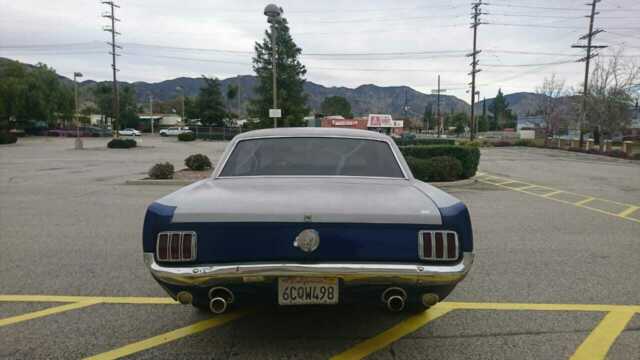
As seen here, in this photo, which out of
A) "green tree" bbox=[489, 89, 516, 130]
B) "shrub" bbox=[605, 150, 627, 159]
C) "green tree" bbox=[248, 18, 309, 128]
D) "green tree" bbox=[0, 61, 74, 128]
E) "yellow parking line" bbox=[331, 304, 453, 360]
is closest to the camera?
"yellow parking line" bbox=[331, 304, 453, 360]

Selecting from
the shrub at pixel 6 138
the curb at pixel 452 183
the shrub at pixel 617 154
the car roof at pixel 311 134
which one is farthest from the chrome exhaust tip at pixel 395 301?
the shrub at pixel 6 138

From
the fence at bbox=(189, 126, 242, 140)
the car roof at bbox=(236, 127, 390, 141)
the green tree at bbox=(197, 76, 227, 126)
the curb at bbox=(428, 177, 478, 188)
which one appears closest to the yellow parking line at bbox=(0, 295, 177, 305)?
the car roof at bbox=(236, 127, 390, 141)

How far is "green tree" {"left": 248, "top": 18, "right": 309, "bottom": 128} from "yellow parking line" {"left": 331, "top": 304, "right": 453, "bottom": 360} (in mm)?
41300

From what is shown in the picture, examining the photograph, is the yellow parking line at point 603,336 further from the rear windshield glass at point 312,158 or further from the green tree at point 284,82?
the green tree at point 284,82

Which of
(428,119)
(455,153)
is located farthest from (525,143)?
(428,119)

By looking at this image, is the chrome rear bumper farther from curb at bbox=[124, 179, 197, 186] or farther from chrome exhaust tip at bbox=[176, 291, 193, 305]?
curb at bbox=[124, 179, 197, 186]

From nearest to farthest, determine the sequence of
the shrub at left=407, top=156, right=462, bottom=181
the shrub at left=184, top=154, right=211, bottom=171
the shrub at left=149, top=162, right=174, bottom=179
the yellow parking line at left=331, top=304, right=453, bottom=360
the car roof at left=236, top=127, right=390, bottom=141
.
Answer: the yellow parking line at left=331, top=304, right=453, bottom=360
the car roof at left=236, top=127, right=390, bottom=141
the shrub at left=407, top=156, right=462, bottom=181
the shrub at left=149, top=162, right=174, bottom=179
the shrub at left=184, top=154, right=211, bottom=171

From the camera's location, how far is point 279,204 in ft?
9.30

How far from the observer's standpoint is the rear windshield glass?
3.95 meters

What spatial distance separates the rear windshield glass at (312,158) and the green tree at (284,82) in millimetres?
40673

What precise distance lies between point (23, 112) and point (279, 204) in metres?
68.3

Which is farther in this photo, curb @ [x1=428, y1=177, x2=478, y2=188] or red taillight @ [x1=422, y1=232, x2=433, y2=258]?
curb @ [x1=428, y1=177, x2=478, y2=188]

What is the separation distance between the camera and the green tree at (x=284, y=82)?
148 feet

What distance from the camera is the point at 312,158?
406 cm
